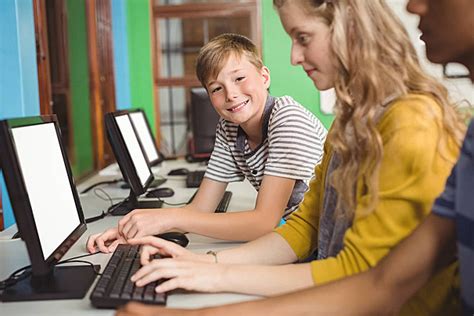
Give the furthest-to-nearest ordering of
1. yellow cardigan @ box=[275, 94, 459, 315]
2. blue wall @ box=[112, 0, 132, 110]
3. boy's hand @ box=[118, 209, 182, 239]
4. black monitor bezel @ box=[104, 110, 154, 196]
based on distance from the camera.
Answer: blue wall @ box=[112, 0, 132, 110]
black monitor bezel @ box=[104, 110, 154, 196]
boy's hand @ box=[118, 209, 182, 239]
yellow cardigan @ box=[275, 94, 459, 315]

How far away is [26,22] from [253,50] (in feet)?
2.87

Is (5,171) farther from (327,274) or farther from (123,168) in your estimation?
(123,168)

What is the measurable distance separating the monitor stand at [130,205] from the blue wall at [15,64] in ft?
1.10

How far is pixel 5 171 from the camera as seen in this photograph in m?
1.00

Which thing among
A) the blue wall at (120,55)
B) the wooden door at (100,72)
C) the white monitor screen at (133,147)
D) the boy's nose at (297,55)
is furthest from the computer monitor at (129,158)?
the blue wall at (120,55)

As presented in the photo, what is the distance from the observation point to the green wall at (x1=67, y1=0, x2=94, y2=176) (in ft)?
11.6

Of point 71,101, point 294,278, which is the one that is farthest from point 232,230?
point 71,101

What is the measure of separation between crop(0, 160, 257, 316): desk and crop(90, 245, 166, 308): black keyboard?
0.06ft

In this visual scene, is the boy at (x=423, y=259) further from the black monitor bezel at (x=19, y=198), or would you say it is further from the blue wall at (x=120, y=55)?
the blue wall at (x=120, y=55)

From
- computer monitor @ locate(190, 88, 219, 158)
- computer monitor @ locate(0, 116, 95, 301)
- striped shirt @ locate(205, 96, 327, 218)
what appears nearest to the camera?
computer monitor @ locate(0, 116, 95, 301)

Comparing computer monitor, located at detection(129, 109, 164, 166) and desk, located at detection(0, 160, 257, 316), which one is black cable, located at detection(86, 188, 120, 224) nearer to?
desk, located at detection(0, 160, 257, 316)

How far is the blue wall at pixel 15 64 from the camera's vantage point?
1.89m

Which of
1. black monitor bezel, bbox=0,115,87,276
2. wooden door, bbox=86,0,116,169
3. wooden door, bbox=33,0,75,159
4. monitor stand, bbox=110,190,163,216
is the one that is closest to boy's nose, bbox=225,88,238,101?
monitor stand, bbox=110,190,163,216

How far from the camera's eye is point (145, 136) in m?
2.75
